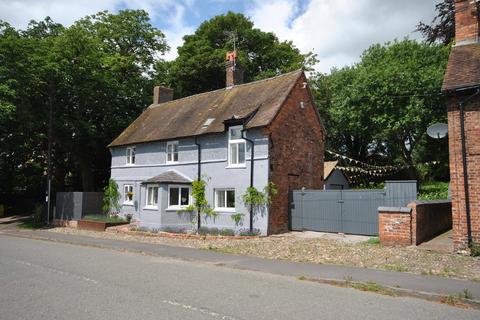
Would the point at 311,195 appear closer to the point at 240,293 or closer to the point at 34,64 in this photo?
the point at 240,293

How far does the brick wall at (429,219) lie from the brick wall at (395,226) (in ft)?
0.62

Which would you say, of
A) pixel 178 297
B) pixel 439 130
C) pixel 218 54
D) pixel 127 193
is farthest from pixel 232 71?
pixel 178 297

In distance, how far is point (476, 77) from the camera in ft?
42.1

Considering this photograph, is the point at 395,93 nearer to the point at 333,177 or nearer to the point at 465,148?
the point at 333,177

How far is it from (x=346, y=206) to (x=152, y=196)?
11253 mm

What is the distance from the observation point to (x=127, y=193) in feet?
91.5

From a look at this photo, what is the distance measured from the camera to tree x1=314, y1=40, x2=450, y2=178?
28.0 meters

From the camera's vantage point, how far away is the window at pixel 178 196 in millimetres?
23219

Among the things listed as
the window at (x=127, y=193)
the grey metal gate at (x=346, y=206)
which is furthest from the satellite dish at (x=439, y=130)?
the window at (x=127, y=193)

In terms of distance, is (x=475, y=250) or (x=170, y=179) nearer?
(x=475, y=250)

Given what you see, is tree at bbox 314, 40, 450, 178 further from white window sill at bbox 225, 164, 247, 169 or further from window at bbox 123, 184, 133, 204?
window at bbox 123, 184, 133, 204

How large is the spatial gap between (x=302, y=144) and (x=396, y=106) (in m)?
10.6

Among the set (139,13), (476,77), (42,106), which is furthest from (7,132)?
(476,77)

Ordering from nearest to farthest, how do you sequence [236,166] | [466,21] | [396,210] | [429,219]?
1. [396,210]
2. [466,21]
3. [429,219]
4. [236,166]
